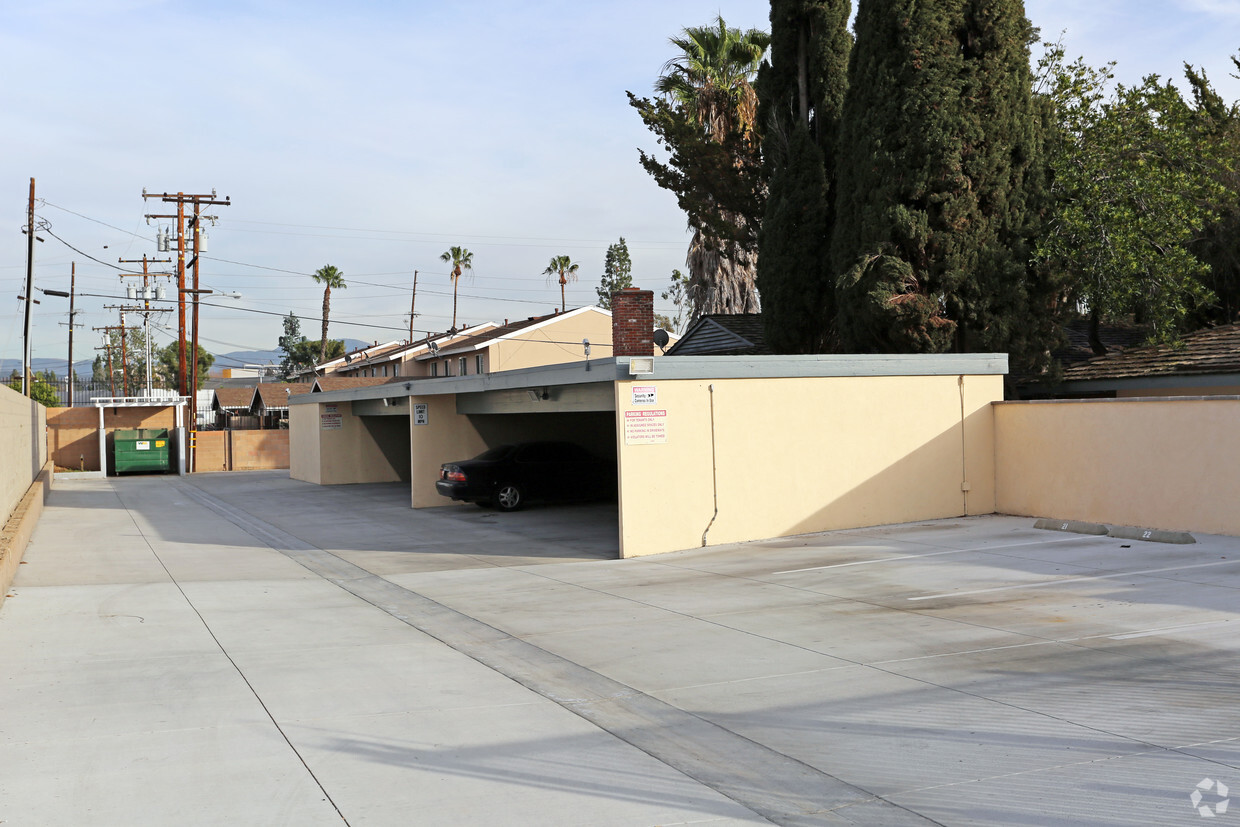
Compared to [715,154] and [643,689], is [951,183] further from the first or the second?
[643,689]

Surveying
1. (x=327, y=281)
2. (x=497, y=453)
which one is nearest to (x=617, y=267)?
(x=327, y=281)

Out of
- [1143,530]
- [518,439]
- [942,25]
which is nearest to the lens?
[1143,530]

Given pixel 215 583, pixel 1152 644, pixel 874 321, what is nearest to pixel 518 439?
pixel 874 321

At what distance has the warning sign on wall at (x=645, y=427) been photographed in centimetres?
1447

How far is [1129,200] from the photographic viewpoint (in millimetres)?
20016

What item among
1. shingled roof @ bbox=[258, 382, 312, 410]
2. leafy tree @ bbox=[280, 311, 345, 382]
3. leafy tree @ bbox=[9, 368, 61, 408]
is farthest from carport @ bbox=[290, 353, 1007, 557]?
leafy tree @ bbox=[280, 311, 345, 382]

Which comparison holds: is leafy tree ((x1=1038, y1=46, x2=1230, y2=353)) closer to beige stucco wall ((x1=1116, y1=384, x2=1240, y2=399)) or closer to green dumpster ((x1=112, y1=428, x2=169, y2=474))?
beige stucco wall ((x1=1116, y1=384, x2=1240, y2=399))

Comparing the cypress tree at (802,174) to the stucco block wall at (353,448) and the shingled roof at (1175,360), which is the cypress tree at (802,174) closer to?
the shingled roof at (1175,360)

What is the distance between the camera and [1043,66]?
2167cm

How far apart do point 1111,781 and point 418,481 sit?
18947mm

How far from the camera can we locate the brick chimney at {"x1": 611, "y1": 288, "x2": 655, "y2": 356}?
16.4m

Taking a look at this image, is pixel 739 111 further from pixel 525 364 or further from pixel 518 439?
pixel 525 364

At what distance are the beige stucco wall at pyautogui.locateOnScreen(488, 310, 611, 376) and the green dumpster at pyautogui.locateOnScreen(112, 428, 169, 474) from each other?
13742 mm

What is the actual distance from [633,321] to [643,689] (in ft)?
31.7
